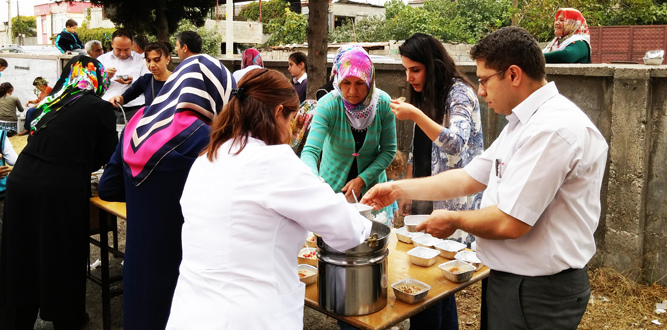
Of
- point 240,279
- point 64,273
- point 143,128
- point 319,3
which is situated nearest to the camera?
point 240,279

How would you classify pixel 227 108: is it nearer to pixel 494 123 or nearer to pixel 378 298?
pixel 378 298

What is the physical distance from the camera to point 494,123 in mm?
5285

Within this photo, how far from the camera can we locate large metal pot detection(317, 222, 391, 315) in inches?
80.6

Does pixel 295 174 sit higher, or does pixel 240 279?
pixel 295 174

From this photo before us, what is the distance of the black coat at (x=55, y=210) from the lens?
138 inches

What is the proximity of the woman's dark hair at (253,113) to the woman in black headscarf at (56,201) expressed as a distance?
6.51ft

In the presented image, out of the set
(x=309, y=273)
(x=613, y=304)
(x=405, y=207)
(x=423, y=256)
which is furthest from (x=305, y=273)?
(x=613, y=304)

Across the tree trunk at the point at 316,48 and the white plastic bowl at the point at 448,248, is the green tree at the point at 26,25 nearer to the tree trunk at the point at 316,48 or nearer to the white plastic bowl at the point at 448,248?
the tree trunk at the point at 316,48

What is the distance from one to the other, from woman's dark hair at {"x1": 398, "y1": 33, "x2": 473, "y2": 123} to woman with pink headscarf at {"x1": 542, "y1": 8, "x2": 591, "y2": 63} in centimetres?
234

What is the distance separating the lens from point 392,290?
2.35m

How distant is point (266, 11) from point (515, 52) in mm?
49084

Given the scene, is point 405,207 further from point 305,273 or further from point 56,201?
point 56,201

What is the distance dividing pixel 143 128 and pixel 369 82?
4.19 feet

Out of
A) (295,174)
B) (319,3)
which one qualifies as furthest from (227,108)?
(319,3)
